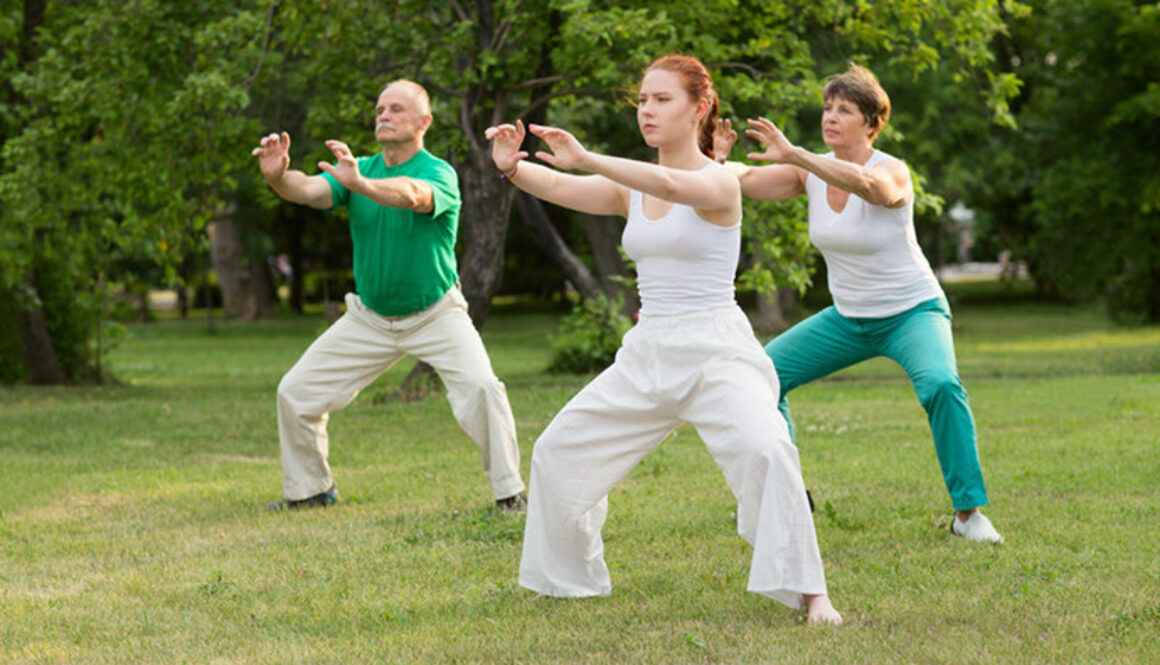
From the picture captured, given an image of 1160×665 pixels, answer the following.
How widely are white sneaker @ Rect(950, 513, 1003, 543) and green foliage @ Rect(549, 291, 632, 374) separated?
11.6 m

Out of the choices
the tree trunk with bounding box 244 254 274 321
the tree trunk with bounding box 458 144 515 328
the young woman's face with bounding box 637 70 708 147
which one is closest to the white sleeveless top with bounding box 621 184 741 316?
the young woman's face with bounding box 637 70 708 147

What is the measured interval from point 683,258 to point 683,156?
0.40 metres

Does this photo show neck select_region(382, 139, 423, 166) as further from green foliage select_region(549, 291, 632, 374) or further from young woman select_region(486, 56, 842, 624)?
green foliage select_region(549, 291, 632, 374)

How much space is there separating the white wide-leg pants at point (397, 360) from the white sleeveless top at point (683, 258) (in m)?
2.43

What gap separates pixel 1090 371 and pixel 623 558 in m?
13.8

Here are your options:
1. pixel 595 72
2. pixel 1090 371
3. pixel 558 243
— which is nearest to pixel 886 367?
pixel 1090 371

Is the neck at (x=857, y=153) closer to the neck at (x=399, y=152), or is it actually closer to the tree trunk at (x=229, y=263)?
the neck at (x=399, y=152)

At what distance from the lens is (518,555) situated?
21.2 feet

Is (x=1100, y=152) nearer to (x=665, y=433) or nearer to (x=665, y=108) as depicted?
(x=665, y=433)

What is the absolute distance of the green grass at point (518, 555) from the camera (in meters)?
4.94


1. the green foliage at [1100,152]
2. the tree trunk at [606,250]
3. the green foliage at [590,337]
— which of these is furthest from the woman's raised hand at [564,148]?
the green foliage at [1100,152]

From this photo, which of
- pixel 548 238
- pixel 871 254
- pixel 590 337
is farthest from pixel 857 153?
pixel 590 337

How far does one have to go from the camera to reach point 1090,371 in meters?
18.4

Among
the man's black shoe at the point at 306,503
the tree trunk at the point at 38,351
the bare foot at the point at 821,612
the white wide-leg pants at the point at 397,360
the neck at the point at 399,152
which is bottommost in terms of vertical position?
the tree trunk at the point at 38,351
